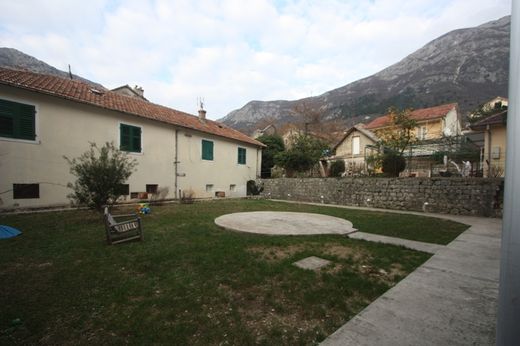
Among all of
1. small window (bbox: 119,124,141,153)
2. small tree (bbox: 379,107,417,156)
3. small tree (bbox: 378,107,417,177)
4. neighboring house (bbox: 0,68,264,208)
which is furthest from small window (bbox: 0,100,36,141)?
small tree (bbox: 379,107,417,156)

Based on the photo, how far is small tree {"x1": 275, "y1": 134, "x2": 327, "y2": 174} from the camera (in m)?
18.5

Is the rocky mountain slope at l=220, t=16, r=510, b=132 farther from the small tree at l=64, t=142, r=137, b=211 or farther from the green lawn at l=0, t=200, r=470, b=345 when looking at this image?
the green lawn at l=0, t=200, r=470, b=345

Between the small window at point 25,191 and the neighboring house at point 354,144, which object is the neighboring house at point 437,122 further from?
the small window at point 25,191

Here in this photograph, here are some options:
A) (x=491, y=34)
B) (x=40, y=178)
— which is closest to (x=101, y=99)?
(x=40, y=178)

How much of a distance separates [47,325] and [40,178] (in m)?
9.45

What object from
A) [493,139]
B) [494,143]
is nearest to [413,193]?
[494,143]

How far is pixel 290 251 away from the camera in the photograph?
448cm

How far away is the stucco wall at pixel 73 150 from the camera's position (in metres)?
8.59

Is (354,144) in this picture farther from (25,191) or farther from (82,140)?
(25,191)

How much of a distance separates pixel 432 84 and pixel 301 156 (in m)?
62.5

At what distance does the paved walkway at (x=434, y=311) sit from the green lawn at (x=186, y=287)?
0.19 metres

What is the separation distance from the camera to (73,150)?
33.0ft

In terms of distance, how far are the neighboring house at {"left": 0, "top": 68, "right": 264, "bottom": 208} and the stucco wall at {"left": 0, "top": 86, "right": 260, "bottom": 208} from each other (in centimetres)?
2

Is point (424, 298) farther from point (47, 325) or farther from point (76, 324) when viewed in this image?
point (47, 325)
